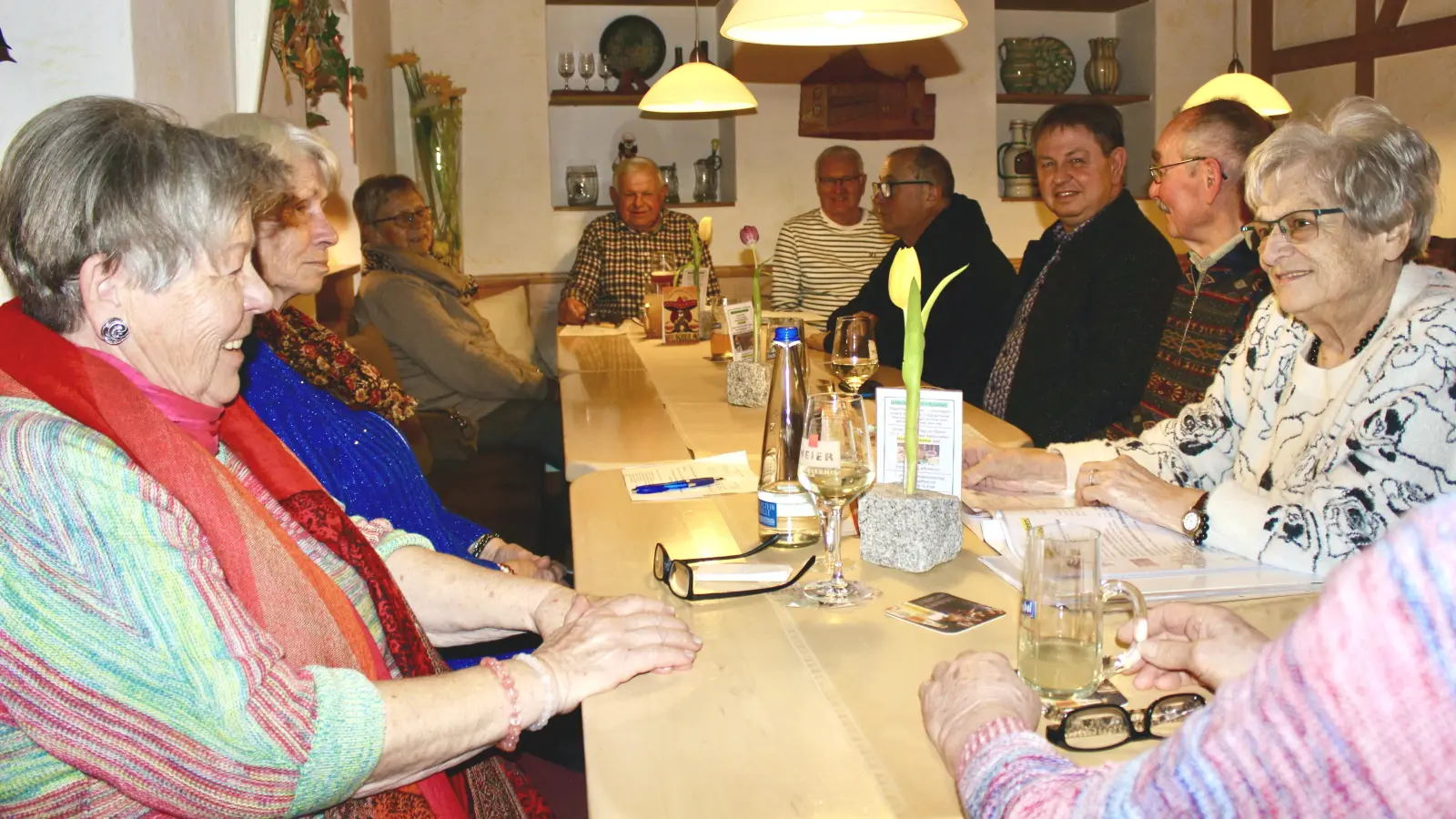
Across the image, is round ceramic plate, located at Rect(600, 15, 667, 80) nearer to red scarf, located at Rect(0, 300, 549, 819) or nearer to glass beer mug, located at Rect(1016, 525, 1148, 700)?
red scarf, located at Rect(0, 300, 549, 819)

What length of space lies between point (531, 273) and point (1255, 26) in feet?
14.2

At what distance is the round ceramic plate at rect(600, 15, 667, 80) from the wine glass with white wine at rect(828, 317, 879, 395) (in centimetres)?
391

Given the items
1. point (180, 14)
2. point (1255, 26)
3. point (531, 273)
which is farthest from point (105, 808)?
point (1255, 26)

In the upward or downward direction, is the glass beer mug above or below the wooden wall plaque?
below

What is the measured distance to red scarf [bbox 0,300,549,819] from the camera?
42.5 inches

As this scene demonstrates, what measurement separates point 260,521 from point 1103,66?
20.2ft

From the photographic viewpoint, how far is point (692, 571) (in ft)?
4.83

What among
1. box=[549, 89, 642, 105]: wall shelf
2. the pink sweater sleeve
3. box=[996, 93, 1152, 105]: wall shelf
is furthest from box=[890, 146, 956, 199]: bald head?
the pink sweater sleeve

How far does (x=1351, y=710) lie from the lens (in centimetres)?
55

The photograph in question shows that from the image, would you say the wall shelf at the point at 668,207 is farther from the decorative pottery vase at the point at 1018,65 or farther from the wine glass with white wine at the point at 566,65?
the decorative pottery vase at the point at 1018,65

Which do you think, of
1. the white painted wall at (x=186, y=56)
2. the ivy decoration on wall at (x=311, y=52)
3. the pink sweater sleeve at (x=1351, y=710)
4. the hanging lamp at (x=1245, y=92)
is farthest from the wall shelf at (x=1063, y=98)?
the pink sweater sleeve at (x=1351, y=710)

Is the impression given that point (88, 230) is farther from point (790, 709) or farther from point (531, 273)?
point (531, 273)

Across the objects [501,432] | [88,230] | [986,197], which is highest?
[986,197]

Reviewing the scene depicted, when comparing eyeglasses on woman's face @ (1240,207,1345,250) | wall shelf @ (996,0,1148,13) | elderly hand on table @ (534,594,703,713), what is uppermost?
wall shelf @ (996,0,1148,13)
